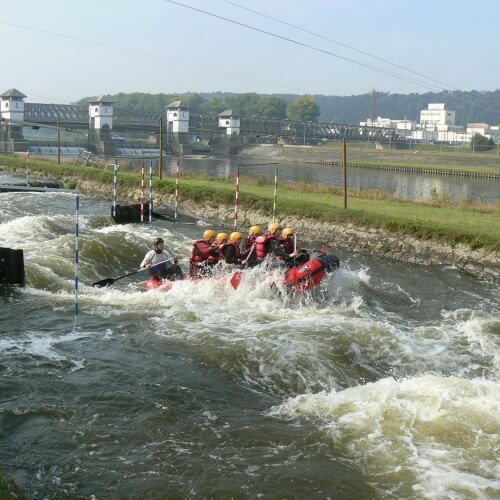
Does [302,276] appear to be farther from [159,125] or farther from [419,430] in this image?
[159,125]

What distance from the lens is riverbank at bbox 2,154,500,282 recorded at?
19500 millimetres

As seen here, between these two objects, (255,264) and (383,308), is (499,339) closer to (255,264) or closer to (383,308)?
(383,308)

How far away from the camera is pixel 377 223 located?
22266mm

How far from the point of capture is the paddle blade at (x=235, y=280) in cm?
1473

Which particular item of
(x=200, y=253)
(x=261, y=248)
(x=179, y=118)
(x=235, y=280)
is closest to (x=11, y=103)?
(x=179, y=118)

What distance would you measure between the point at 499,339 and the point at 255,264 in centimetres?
576

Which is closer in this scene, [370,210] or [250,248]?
[250,248]

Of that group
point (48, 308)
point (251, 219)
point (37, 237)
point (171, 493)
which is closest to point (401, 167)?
point (251, 219)

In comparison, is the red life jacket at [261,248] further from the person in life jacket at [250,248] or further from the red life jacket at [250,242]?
the red life jacket at [250,242]

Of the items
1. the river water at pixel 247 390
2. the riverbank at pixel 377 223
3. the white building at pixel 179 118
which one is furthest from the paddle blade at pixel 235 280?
the white building at pixel 179 118

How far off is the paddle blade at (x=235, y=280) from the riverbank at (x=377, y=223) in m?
7.53

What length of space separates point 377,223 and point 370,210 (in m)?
2.36

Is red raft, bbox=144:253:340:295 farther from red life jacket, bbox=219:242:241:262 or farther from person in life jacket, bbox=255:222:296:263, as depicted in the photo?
red life jacket, bbox=219:242:241:262

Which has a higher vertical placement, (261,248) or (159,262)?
(261,248)
